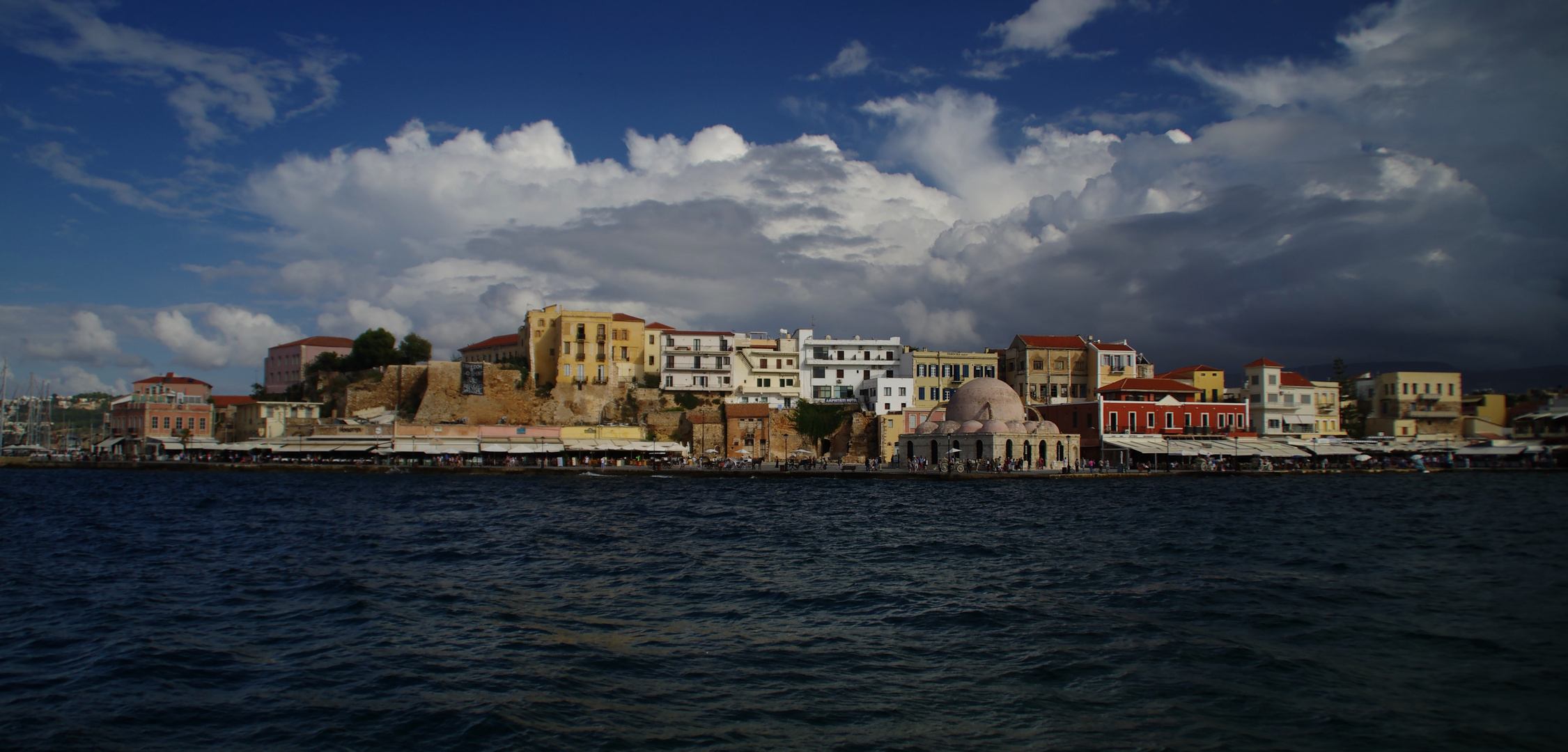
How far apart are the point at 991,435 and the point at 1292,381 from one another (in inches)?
984

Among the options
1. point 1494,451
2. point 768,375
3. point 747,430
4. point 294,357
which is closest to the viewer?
point 1494,451

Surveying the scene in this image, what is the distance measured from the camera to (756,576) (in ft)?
48.6

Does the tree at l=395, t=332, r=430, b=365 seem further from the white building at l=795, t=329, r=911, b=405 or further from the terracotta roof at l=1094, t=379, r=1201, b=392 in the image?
the terracotta roof at l=1094, t=379, r=1201, b=392

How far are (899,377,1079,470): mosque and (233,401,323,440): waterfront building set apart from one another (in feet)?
120

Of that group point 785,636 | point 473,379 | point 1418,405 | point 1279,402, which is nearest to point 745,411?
point 473,379

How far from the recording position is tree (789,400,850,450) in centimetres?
5359

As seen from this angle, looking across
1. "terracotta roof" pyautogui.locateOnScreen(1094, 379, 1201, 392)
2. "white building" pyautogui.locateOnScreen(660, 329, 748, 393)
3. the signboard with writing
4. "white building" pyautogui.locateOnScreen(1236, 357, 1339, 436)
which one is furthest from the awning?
the signboard with writing

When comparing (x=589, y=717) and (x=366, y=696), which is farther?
(x=366, y=696)

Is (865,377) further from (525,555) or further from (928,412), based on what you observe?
A: (525,555)

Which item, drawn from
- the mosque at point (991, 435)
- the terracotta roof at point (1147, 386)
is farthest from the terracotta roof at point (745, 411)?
the terracotta roof at point (1147, 386)

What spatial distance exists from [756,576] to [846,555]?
2.95 metres

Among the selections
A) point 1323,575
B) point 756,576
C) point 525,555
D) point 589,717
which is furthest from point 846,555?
point 589,717

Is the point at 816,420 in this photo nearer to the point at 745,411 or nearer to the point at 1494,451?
the point at 745,411

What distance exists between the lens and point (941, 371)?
5653 cm
